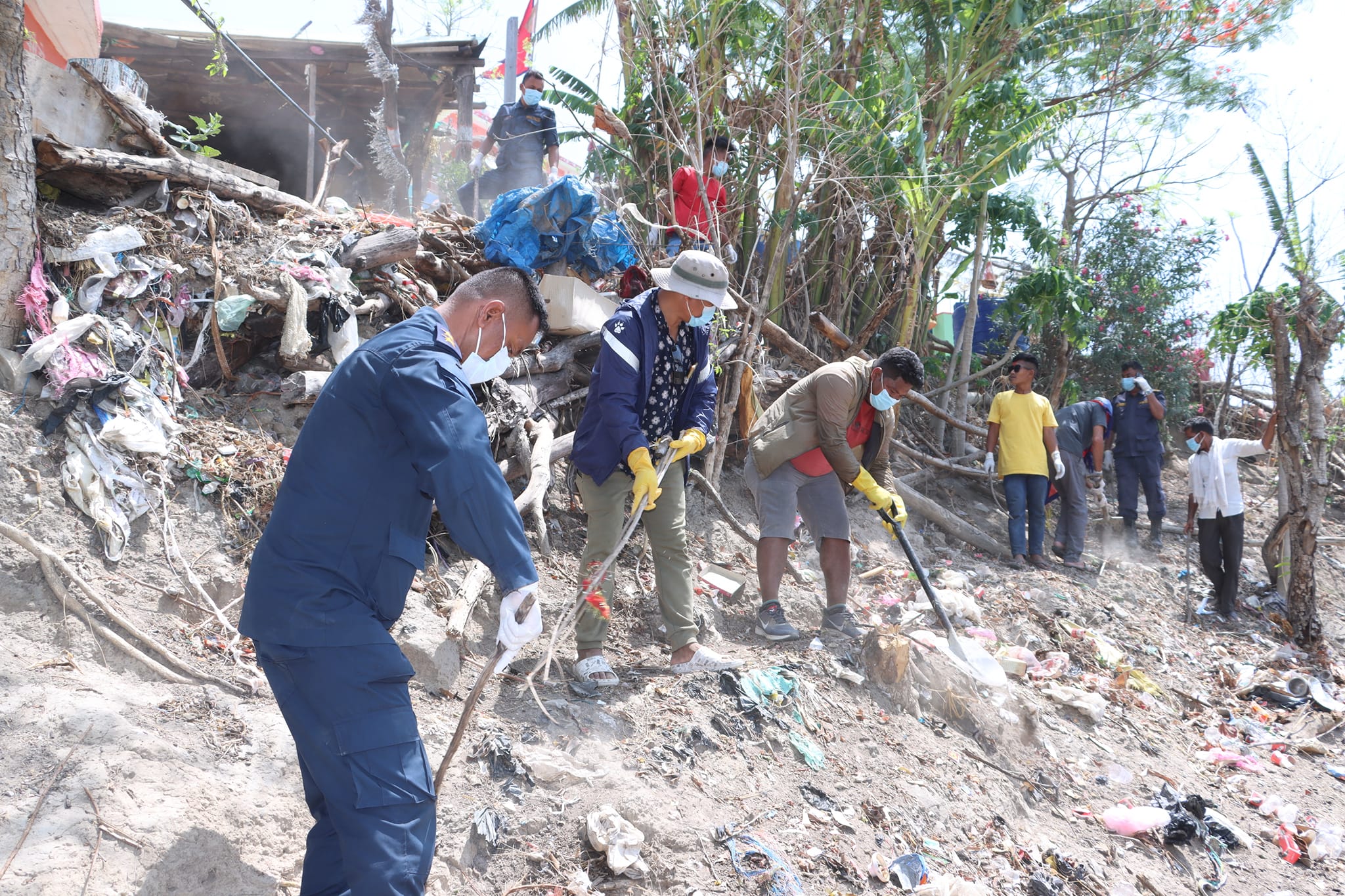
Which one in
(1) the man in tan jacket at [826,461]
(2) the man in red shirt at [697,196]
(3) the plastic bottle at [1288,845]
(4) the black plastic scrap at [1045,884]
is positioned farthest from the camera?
(2) the man in red shirt at [697,196]

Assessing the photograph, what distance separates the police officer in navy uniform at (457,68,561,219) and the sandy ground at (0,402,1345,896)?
3.77 m

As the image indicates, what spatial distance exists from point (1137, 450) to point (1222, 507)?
3.89 ft

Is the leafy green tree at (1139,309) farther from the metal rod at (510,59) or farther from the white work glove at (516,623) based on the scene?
the white work glove at (516,623)

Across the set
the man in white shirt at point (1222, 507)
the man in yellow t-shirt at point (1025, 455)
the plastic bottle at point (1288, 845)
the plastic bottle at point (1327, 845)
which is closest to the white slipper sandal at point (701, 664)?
the plastic bottle at point (1288, 845)

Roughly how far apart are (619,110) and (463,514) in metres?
5.74

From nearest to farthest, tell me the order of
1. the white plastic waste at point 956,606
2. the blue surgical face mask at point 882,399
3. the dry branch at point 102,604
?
the dry branch at point 102,604 < the blue surgical face mask at point 882,399 < the white plastic waste at point 956,606

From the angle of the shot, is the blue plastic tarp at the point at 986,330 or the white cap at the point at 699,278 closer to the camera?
the white cap at the point at 699,278

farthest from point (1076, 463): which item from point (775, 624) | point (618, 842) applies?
point (618, 842)

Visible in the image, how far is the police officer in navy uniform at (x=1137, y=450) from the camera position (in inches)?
319

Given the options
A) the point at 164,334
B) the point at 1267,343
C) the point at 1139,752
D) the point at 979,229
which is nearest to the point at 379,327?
the point at 164,334

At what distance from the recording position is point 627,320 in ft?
11.9

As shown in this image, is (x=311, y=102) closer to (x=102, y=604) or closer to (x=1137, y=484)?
(x=102, y=604)

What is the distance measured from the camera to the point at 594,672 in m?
3.65

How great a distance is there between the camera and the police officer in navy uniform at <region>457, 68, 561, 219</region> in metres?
7.33
